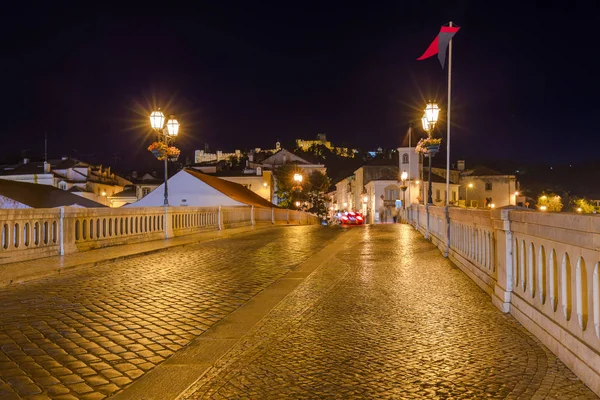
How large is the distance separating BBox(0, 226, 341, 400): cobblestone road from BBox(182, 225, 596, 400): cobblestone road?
34.5 inches

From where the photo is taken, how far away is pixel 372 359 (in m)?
5.64

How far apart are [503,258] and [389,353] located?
2456 mm

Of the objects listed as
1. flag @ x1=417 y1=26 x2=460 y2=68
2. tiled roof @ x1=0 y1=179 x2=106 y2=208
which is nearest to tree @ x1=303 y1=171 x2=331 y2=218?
tiled roof @ x1=0 y1=179 x2=106 y2=208

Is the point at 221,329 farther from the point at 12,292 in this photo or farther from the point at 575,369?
the point at 12,292

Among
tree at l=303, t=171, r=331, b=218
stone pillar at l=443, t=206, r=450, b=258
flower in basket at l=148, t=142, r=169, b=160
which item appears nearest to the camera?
stone pillar at l=443, t=206, r=450, b=258

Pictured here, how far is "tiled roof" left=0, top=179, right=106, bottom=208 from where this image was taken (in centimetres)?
4022

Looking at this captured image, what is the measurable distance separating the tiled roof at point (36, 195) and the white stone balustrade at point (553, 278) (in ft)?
120

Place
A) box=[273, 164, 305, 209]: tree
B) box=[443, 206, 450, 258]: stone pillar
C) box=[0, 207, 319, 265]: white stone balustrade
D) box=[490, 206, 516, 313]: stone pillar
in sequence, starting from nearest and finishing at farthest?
1. box=[490, 206, 516, 313]: stone pillar
2. box=[0, 207, 319, 265]: white stone balustrade
3. box=[443, 206, 450, 258]: stone pillar
4. box=[273, 164, 305, 209]: tree

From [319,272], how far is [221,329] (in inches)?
231

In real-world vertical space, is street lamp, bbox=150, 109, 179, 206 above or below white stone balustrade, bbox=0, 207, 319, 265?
above

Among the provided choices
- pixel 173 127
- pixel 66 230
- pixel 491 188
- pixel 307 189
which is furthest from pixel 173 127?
pixel 491 188

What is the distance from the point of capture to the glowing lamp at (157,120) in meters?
22.6

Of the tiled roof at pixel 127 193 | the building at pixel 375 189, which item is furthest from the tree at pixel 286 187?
the tiled roof at pixel 127 193

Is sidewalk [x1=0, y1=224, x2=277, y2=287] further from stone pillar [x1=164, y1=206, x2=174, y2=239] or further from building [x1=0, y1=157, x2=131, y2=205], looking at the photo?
building [x1=0, y1=157, x2=131, y2=205]
